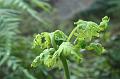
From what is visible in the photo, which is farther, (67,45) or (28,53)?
(28,53)

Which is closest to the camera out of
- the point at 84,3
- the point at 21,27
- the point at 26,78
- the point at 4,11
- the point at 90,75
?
the point at 26,78

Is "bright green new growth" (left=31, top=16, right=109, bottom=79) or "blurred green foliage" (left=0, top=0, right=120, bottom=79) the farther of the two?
"blurred green foliage" (left=0, top=0, right=120, bottom=79)

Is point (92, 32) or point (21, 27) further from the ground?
point (21, 27)

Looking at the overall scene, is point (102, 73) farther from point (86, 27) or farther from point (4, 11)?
point (86, 27)

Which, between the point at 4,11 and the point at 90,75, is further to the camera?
the point at 90,75

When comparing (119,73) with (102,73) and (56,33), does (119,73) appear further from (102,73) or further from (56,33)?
(56,33)

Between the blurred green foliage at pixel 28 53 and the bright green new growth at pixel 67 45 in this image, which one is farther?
the blurred green foliage at pixel 28 53

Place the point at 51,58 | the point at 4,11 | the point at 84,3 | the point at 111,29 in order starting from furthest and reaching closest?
1. the point at 84,3
2. the point at 111,29
3. the point at 4,11
4. the point at 51,58

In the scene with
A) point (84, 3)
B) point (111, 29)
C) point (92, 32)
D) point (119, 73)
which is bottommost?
point (119, 73)

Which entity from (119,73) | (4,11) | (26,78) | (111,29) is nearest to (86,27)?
(26,78)

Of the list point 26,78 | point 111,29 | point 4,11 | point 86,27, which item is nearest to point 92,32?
point 86,27
